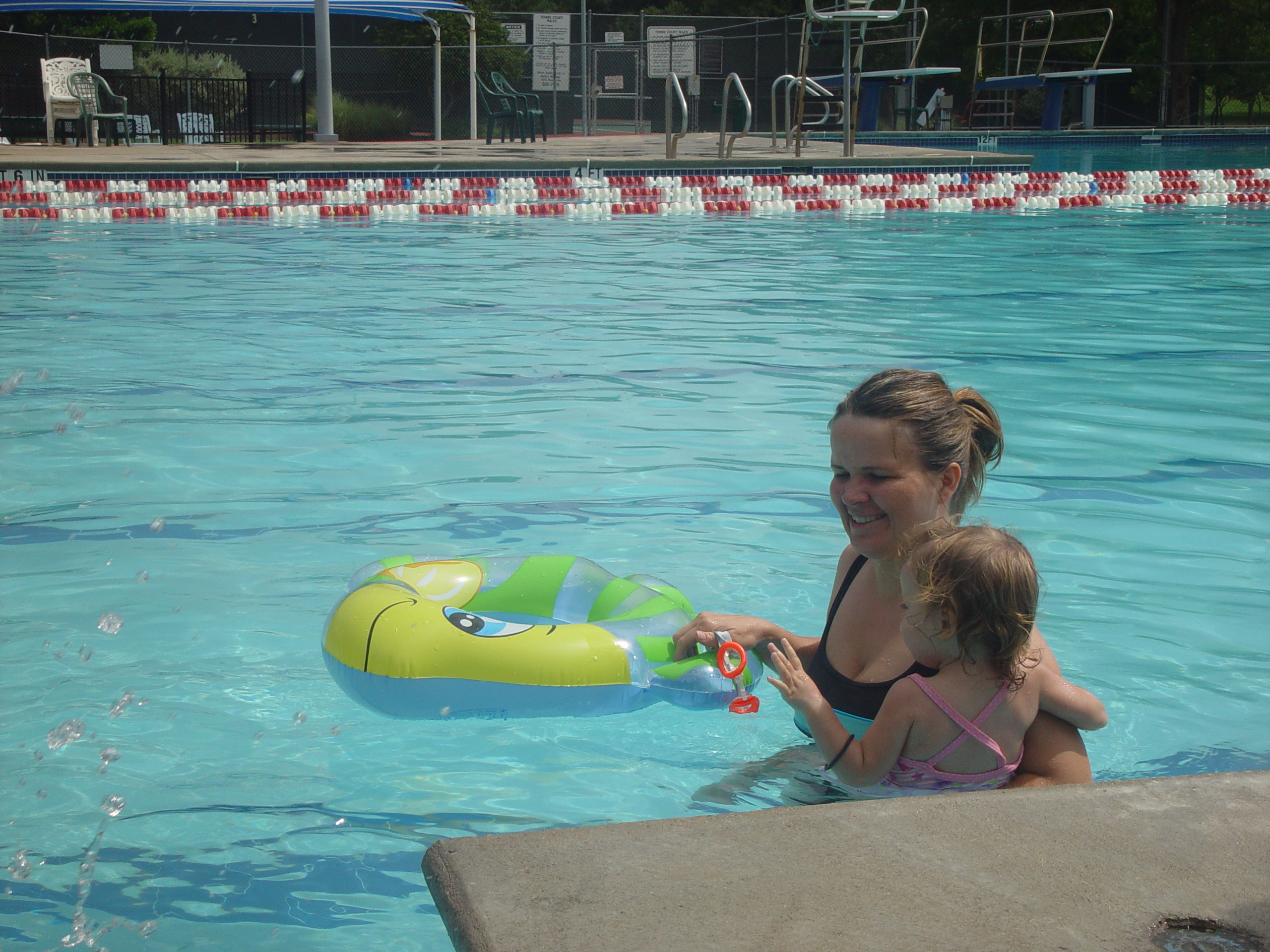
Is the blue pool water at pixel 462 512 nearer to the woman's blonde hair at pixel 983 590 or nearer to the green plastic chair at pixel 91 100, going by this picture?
the woman's blonde hair at pixel 983 590

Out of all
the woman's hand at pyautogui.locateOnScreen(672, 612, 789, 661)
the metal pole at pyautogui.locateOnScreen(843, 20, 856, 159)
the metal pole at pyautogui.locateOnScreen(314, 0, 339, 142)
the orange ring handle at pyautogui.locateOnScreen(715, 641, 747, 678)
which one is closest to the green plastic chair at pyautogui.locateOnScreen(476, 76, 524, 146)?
the metal pole at pyautogui.locateOnScreen(314, 0, 339, 142)

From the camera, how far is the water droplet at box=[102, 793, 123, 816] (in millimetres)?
2496

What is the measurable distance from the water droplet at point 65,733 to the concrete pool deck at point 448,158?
1258 cm

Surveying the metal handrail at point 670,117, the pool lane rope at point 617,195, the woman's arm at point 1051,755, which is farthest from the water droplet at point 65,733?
the metal handrail at point 670,117

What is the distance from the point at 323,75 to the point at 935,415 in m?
15.4

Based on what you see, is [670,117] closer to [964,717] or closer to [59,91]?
[59,91]

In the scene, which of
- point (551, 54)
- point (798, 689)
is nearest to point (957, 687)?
point (798, 689)

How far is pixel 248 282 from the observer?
30.3ft

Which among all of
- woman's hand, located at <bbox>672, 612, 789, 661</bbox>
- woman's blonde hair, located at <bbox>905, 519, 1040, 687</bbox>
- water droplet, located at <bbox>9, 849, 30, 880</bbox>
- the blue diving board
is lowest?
water droplet, located at <bbox>9, 849, 30, 880</bbox>

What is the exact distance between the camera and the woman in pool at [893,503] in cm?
223

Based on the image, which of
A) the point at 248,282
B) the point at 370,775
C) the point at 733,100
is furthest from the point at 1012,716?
the point at 733,100

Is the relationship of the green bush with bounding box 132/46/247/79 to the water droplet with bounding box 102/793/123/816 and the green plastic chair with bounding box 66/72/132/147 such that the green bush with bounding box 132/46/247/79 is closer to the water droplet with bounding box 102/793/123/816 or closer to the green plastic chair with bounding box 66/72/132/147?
the green plastic chair with bounding box 66/72/132/147

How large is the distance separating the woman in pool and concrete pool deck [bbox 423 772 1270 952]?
342 millimetres

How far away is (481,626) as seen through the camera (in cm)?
283
